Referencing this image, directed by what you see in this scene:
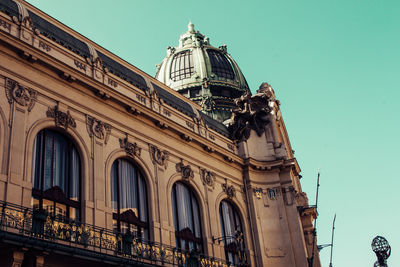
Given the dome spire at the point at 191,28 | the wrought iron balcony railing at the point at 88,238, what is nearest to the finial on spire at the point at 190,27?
the dome spire at the point at 191,28

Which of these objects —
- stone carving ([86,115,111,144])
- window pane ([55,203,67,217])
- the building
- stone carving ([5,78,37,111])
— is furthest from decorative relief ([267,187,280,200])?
stone carving ([5,78,37,111])

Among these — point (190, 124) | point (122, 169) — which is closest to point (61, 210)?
point (122, 169)

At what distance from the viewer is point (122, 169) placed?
23.3 meters

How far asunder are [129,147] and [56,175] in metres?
4.56

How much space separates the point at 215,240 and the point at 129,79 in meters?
9.38

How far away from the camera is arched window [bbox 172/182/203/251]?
25047mm

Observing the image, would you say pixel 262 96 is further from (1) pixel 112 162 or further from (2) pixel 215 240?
(1) pixel 112 162

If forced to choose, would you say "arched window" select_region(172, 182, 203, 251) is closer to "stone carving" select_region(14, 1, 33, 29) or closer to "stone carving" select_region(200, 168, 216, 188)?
"stone carving" select_region(200, 168, 216, 188)

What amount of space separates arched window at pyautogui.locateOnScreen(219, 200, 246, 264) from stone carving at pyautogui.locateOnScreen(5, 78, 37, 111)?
12.4 meters

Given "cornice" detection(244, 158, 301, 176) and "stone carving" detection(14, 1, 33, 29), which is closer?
"stone carving" detection(14, 1, 33, 29)

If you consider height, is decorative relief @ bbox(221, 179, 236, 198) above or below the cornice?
below

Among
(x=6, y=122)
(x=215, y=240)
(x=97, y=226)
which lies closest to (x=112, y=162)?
(x=97, y=226)

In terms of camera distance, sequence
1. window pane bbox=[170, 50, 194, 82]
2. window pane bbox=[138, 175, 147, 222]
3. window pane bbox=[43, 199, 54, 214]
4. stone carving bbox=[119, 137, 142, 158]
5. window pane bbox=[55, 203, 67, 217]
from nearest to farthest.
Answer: window pane bbox=[43, 199, 54, 214] < window pane bbox=[55, 203, 67, 217] < window pane bbox=[138, 175, 147, 222] < stone carving bbox=[119, 137, 142, 158] < window pane bbox=[170, 50, 194, 82]

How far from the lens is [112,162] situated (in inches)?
890
